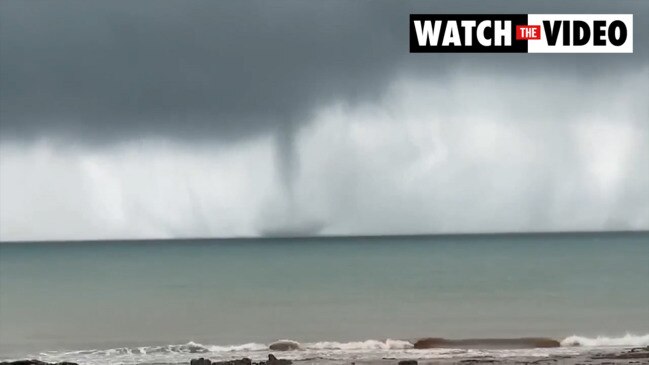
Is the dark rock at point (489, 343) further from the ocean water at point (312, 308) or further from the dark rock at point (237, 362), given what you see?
the dark rock at point (237, 362)

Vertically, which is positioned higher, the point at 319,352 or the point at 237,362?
the point at 237,362

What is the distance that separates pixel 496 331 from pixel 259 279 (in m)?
38.0

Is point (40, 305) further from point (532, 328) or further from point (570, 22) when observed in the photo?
point (570, 22)

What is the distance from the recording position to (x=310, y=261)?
99.0 m

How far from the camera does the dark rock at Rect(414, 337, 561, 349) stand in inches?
1223

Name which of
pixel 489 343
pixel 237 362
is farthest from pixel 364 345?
pixel 237 362

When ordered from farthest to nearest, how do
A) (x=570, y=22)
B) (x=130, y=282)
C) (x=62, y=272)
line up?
(x=62, y=272), (x=130, y=282), (x=570, y=22)

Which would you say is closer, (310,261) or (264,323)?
(264,323)

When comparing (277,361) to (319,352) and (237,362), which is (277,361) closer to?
(237,362)

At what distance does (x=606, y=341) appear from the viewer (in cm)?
3180

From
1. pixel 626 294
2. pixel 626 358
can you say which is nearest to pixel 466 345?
pixel 626 358

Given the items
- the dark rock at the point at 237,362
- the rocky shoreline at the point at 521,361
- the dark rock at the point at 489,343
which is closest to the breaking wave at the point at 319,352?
the dark rock at the point at 489,343

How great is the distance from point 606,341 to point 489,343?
4033 millimetres

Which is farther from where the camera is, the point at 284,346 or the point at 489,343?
the point at 284,346
